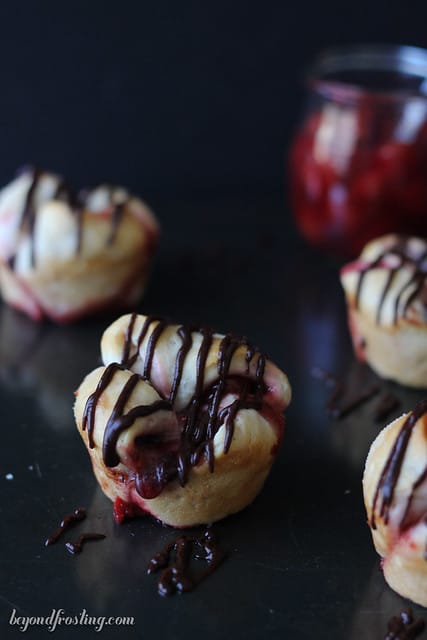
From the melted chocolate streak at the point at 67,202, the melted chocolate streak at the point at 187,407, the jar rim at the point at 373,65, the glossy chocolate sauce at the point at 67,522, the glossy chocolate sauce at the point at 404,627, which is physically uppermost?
the jar rim at the point at 373,65

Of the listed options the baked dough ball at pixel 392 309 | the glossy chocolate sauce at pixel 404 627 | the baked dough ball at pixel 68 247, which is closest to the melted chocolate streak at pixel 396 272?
the baked dough ball at pixel 392 309

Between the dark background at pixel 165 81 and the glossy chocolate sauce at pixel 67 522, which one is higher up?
the dark background at pixel 165 81

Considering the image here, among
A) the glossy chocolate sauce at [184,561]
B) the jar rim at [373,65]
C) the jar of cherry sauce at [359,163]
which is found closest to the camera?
the glossy chocolate sauce at [184,561]

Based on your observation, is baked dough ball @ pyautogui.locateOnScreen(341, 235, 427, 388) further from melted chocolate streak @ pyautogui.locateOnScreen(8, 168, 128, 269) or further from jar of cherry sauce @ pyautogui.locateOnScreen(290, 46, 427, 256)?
melted chocolate streak @ pyautogui.locateOnScreen(8, 168, 128, 269)

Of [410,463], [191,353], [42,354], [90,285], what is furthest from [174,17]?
[410,463]

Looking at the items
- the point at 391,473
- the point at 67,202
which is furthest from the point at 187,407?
the point at 67,202

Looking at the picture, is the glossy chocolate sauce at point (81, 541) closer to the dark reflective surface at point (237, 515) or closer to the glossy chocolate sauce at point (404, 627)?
the dark reflective surface at point (237, 515)
